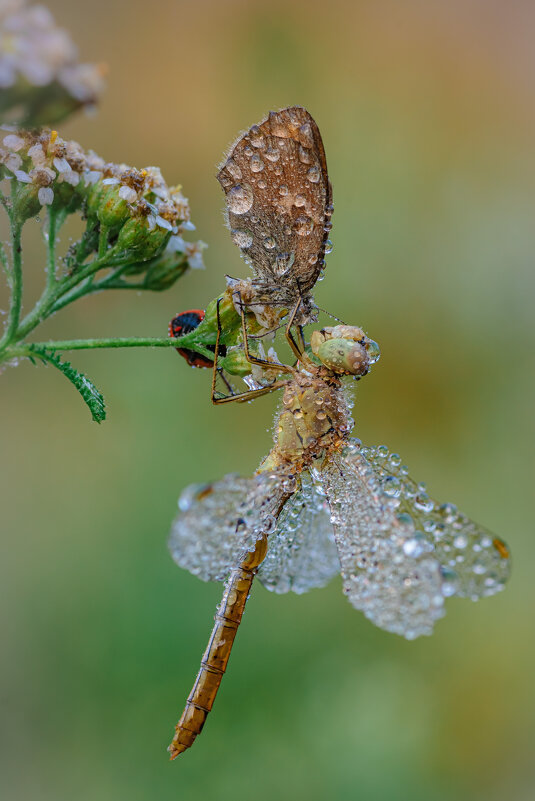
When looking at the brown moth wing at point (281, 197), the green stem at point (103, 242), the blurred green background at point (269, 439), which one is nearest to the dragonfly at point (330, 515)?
the brown moth wing at point (281, 197)

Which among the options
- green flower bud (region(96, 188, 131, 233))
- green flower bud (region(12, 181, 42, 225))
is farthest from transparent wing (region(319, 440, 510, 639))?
green flower bud (region(12, 181, 42, 225))

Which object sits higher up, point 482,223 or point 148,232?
point 482,223

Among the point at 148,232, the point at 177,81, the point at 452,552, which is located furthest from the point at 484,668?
the point at 177,81

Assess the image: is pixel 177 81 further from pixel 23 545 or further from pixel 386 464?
pixel 386 464

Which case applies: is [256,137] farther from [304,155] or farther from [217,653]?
[217,653]

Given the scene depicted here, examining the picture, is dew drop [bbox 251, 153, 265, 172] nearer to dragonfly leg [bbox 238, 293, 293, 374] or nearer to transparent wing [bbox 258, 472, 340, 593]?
dragonfly leg [bbox 238, 293, 293, 374]

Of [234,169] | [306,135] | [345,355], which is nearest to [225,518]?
[345,355]
